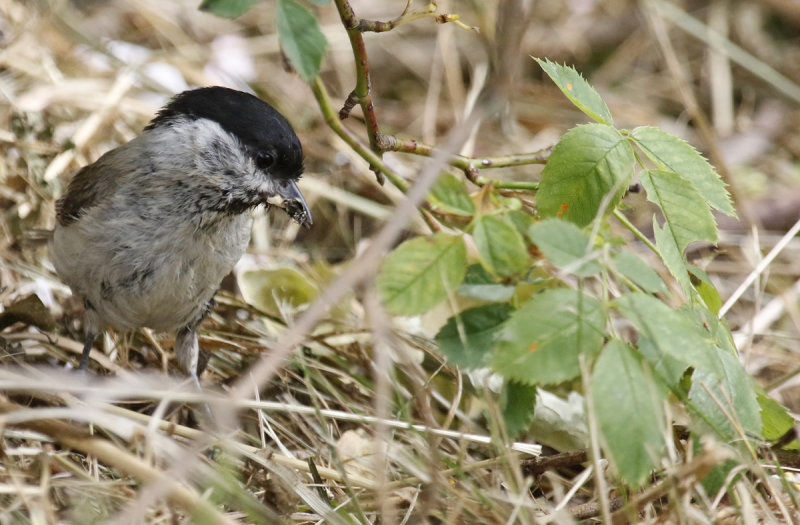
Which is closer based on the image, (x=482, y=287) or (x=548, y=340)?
(x=548, y=340)

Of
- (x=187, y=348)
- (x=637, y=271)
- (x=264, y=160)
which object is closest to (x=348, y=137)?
(x=264, y=160)

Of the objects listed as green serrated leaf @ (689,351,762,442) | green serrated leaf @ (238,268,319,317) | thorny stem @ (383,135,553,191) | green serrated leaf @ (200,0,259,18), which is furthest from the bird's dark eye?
green serrated leaf @ (689,351,762,442)

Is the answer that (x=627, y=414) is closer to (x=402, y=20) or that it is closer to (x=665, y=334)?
(x=665, y=334)

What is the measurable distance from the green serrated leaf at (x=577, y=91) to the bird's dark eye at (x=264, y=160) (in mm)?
977

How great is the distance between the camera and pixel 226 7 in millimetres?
1678

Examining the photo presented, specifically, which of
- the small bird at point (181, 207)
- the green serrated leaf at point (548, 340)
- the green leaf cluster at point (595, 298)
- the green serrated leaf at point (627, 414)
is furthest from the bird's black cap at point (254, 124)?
the green serrated leaf at point (627, 414)

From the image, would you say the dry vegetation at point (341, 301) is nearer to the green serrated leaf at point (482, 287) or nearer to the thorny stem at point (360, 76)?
the green serrated leaf at point (482, 287)

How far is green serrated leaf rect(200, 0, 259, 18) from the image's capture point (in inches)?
65.8

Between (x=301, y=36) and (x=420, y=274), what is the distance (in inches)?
22.2

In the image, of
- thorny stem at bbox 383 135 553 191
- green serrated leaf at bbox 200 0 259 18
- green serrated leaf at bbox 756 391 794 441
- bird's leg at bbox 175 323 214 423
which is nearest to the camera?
green serrated leaf at bbox 200 0 259 18

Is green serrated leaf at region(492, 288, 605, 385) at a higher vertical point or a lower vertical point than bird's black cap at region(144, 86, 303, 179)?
lower

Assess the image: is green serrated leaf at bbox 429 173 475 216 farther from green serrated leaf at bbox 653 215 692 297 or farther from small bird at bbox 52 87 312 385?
small bird at bbox 52 87 312 385

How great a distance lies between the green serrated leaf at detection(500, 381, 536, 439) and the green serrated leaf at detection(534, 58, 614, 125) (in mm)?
646

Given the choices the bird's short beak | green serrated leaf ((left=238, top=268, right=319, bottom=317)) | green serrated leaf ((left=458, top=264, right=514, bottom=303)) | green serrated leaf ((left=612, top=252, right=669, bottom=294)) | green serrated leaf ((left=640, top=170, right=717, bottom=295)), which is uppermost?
green serrated leaf ((left=640, top=170, right=717, bottom=295))
